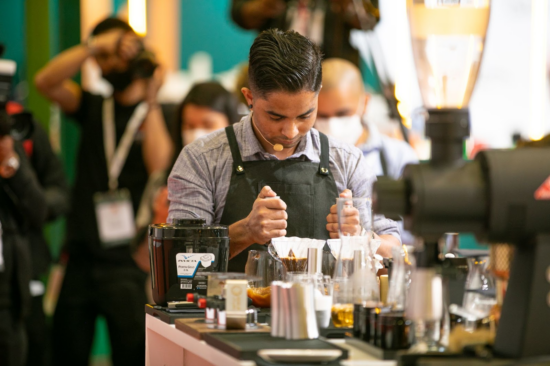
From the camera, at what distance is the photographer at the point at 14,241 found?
3.58 meters

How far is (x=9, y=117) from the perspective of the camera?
3.64 meters

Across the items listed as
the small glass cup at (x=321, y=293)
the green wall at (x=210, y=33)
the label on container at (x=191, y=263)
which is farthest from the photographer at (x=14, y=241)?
the green wall at (x=210, y=33)

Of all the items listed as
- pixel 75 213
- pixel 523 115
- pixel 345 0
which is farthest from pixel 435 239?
pixel 75 213

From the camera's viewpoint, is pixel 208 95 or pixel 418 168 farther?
pixel 208 95

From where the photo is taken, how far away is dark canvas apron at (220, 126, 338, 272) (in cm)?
246

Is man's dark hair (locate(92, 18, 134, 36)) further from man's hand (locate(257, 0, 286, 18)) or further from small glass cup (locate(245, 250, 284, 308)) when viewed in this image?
→ small glass cup (locate(245, 250, 284, 308))

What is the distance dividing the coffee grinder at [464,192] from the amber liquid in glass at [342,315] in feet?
1.34

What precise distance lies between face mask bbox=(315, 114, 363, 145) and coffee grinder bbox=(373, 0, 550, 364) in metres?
2.17

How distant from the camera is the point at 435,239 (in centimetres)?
137

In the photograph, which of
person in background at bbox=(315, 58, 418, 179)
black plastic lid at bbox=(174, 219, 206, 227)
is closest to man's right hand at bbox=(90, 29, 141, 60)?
person in background at bbox=(315, 58, 418, 179)

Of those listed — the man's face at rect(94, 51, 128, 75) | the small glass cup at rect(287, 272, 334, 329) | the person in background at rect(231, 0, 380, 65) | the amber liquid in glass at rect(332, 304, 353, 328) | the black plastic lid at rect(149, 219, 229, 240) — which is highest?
the person in background at rect(231, 0, 380, 65)

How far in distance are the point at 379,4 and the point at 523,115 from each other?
103cm

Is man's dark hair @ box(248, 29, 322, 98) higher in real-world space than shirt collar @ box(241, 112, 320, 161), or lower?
higher

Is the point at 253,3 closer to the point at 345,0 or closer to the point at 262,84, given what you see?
the point at 345,0
